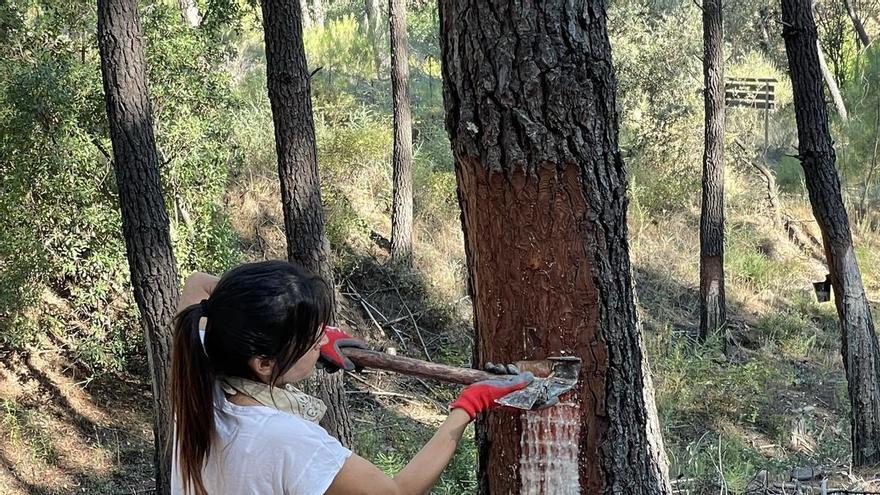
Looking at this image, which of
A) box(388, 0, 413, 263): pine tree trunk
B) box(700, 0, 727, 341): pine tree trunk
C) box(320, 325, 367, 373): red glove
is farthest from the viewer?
box(388, 0, 413, 263): pine tree trunk

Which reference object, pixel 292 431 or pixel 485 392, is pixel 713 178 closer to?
pixel 485 392

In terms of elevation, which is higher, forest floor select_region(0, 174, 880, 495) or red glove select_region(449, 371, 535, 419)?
red glove select_region(449, 371, 535, 419)

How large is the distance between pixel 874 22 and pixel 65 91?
61.8 ft

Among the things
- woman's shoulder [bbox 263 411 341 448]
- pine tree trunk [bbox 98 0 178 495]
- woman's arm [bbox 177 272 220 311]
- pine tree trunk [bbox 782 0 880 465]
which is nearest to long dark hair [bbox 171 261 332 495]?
woman's shoulder [bbox 263 411 341 448]

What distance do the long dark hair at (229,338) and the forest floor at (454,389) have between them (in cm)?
347

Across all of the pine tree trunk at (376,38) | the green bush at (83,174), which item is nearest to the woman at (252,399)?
the green bush at (83,174)

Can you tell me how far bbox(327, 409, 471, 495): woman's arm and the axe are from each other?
0.62 ft

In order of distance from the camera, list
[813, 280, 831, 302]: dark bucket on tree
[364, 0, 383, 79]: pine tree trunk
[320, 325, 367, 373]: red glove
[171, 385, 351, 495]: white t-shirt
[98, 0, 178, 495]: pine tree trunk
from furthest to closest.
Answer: [364, 0, 383, 79]: pine tree trunk, [813, 280, 831, 302]: dark bucket on tree, [98, 0, 178, 495]: pine tree trunk, [320, 325, 367, 373]: red glove, [171, 385, 351, 495]: white t-shirt

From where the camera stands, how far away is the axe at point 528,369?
213 centimetres

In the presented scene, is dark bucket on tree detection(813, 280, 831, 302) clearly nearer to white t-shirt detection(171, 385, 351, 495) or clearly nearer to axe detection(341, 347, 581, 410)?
axe detection(341, 347, 581, 410)

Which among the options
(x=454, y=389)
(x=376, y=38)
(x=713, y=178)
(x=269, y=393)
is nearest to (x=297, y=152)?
(x=454, y=389)

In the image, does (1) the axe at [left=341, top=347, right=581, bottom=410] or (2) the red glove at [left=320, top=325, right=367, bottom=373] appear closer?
(1) the axe at [left=341, top=347, right=581, bottom=410]

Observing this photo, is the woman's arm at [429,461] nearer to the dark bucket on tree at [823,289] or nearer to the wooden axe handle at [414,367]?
the wooden axe handle at [414,367]

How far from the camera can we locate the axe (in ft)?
7.00
